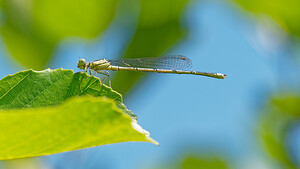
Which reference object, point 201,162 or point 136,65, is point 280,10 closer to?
point 136,65

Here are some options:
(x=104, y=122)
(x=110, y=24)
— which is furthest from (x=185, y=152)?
(x=104, y=122)

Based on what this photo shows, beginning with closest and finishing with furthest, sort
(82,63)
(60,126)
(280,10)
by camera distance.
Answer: (60,126)
(82,63)
(280,10)

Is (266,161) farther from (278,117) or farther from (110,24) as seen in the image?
(110,24)

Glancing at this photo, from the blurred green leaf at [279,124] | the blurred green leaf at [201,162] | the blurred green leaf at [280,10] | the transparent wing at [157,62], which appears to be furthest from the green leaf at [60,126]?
the blurred green leaf at [279,124]

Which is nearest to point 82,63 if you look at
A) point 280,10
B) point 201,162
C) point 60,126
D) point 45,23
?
point 45,23

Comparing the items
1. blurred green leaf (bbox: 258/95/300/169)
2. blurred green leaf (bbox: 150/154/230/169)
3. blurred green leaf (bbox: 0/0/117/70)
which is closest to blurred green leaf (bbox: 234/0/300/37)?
blurred green leaf (bbox: 258/95/300/169)

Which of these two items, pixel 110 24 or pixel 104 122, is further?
pixel 110 24

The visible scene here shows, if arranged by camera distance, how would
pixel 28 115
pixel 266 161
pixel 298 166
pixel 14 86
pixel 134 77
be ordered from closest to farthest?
pixel 28 115
pixel 14 86
pixel 134 77
pixel 298 166
pixel 266 161
